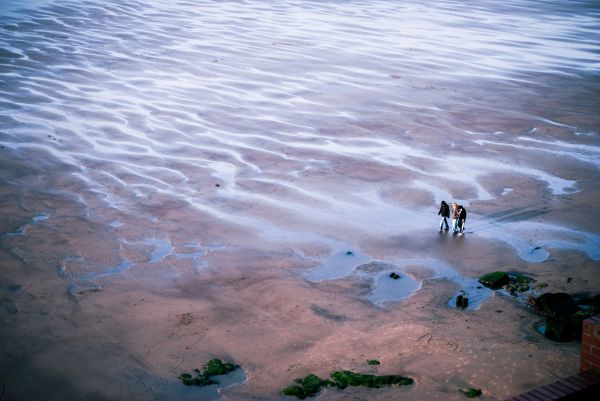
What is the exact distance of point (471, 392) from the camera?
7.02m

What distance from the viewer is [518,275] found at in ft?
34.6

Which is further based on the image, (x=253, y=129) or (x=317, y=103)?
(x=317, y=103)

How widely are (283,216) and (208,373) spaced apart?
19.0ft

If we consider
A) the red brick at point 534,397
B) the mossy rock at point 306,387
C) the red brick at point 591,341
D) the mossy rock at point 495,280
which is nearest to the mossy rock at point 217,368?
the mossy rock at point 306,387

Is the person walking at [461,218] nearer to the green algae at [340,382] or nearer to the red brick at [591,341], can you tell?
the green algae at [340,382]

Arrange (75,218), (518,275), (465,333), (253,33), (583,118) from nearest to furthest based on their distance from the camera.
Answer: (465,333) → (518,275) → (75,218) → (583,118) → (253,33)

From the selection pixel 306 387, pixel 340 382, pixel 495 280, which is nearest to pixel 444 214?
pixel 495 280

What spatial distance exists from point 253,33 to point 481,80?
14.5 m

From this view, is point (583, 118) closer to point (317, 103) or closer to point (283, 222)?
point (317, 103)

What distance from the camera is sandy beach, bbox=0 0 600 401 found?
8.15 m

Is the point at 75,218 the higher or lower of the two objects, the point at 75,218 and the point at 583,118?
the lower

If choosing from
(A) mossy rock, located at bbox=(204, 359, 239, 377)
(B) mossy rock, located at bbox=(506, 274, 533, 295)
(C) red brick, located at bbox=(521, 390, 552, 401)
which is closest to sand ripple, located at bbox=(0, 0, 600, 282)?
(B) mossy rock, located at bbox=(506, 274, 533, 295)

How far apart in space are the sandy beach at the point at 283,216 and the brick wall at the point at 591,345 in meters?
1.90

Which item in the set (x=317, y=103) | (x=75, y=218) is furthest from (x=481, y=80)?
(x=75, y=218)
